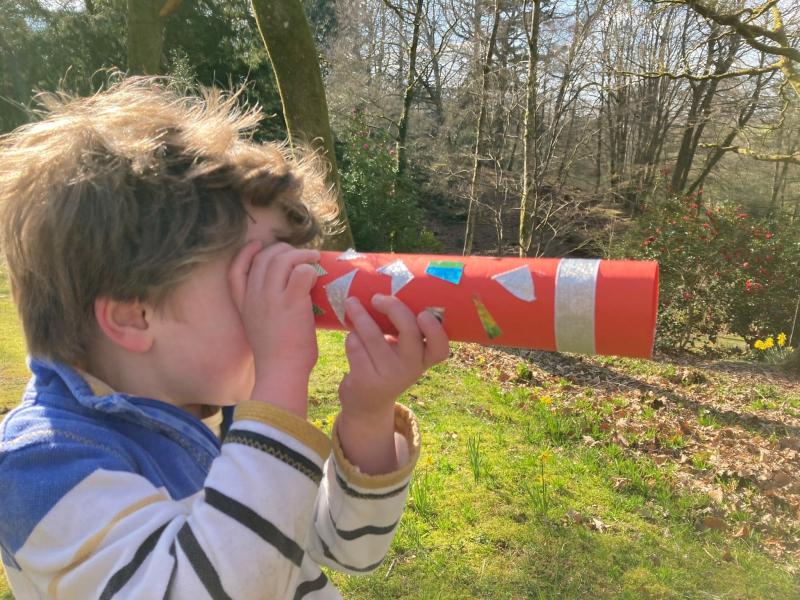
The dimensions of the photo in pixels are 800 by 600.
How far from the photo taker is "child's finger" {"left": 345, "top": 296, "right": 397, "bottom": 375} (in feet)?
4.13

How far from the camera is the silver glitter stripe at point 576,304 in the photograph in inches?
45.4

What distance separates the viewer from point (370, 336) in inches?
50.4

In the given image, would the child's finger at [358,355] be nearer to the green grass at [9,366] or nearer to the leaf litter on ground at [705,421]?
the green grass at [9,366]

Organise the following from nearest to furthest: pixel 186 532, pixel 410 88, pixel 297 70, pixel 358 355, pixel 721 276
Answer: pixel 186 532 < pixel 358 355 < pixel 297 70 < pixel 721 276 < pixel 410 88

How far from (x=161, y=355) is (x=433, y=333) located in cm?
53

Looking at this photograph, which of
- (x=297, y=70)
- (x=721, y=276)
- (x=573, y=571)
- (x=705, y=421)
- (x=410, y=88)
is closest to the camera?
(x=573, y=571)

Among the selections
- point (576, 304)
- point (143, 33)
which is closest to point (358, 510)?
point (576, 304)

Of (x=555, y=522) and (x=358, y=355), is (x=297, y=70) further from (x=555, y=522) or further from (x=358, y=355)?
(x=358, y=355)

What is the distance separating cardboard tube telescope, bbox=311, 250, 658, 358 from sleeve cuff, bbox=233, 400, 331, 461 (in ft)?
0.89

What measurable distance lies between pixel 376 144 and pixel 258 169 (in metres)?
13.0

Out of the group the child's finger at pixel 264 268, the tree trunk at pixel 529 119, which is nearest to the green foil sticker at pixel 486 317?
the child's finger at pixel 264 268

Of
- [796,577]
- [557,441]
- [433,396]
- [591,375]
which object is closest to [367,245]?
[591,375]

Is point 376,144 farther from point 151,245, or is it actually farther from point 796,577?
point 151,245

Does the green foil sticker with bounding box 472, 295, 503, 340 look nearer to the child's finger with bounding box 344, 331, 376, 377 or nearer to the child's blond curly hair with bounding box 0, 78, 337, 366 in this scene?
the child's finger with bounding box 344, 331, 376, 377
